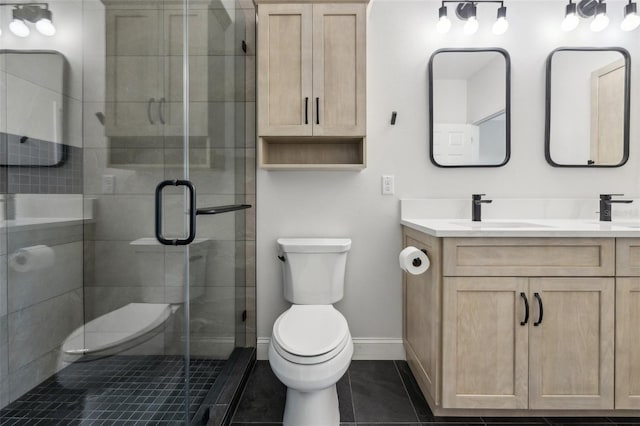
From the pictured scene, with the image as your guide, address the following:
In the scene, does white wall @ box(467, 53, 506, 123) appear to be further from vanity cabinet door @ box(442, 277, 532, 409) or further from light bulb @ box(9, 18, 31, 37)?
light bulb @ box(9, 18, 31, 37)

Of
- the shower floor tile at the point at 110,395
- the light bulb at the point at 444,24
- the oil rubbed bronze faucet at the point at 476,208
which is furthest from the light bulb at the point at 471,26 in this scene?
the shower floor tile at the point at 110,395

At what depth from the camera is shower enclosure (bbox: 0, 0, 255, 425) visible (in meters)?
0.90

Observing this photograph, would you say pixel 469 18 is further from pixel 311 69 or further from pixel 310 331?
→ pixel 310 331

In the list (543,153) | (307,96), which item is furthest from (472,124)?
Result: (307,96)

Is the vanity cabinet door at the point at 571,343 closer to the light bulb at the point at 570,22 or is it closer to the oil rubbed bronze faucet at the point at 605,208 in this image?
the oil rubbed bronze faucet at the point at 605,208

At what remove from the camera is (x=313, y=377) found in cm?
126

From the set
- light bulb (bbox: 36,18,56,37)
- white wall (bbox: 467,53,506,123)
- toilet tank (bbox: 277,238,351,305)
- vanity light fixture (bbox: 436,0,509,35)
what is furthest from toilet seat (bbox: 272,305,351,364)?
vanity light fixture (bbox: 436,0,509,35)

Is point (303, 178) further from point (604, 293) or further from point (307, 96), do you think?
point (604, 293)

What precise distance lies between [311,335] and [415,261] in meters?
0.58

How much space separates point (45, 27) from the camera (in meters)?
0.90

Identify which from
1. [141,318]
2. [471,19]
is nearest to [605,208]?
[471,19]

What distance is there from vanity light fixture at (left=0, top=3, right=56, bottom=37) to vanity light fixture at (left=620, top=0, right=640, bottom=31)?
2718mm

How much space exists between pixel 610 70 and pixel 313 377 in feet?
7.82

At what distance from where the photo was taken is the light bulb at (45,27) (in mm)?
886
